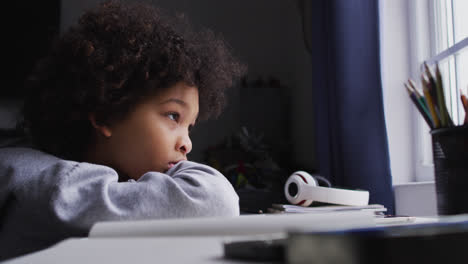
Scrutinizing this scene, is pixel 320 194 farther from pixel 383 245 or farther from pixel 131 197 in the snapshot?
pixel 383 245

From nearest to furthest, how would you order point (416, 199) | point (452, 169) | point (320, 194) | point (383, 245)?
point (383, 245) < point (452, 169) < point (320, 194) < point (416, 199)

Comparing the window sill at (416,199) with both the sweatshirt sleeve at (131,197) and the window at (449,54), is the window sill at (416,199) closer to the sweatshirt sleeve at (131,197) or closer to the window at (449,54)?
the window at (449,54)

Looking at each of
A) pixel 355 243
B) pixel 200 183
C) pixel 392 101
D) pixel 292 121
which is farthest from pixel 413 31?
pixel 292 121

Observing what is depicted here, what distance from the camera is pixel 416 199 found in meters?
1.14

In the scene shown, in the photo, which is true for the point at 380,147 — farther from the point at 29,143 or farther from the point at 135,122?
the point at 29,143

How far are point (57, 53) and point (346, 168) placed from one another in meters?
0.90

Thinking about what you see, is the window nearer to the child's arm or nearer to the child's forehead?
the child's forehead

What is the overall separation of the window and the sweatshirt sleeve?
85 centimetres

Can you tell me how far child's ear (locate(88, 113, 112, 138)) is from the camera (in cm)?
79

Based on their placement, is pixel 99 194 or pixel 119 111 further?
pixel 119 111

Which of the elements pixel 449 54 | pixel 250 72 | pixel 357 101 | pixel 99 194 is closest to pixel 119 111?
pixel 99 194

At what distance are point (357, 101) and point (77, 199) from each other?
988 millimetres

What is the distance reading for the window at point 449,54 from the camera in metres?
1.18

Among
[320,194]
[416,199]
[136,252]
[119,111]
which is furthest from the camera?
[416,199]
